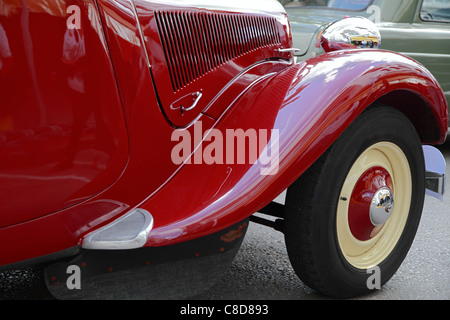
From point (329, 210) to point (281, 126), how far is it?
352mm

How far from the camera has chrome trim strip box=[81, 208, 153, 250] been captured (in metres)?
1.69

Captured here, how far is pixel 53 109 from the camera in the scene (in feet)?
5.22

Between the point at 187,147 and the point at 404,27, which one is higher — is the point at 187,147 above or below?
above

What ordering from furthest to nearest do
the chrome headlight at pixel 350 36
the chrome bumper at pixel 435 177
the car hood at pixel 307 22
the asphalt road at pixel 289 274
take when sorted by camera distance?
the car hood at pixel 307 22, the chrome headlight at pixel 350 36, the chrome bumper at pixel 435 177, the asphalt road at pixel 289 274

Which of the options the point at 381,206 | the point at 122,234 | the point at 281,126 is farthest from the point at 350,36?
the point at 122,234

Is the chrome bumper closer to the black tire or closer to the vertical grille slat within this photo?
the black tire

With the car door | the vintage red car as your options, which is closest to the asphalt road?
the vintage red car

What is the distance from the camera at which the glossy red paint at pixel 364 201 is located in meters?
2.21

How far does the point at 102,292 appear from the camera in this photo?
1.81 meters

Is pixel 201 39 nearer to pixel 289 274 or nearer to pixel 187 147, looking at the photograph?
pixel 187 147

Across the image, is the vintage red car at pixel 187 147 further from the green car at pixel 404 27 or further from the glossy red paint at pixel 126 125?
the green car at pixel 404 27

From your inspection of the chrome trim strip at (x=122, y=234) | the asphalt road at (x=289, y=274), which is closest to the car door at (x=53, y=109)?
the chrome trim strip at (x=122, y=234)

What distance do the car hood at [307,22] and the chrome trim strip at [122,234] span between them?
359 centimetres
